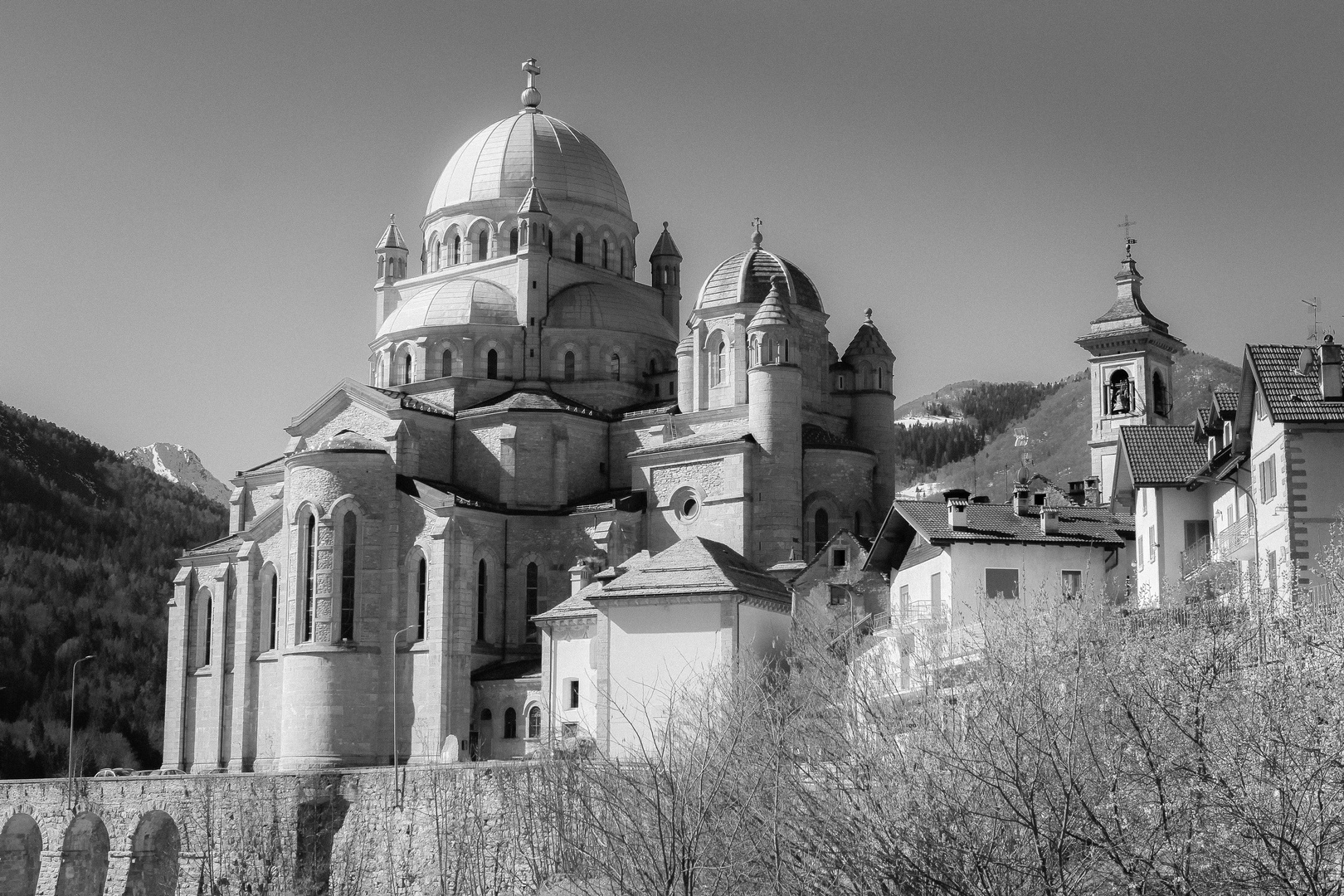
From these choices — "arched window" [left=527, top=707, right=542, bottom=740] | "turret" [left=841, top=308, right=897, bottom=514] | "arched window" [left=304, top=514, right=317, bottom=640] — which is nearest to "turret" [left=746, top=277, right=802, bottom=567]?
"turret" [left=841, top=308, right=897, bottom=514]

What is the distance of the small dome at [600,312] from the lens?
79250 millimetres

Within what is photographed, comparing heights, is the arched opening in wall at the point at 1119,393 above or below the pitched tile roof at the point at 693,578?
above

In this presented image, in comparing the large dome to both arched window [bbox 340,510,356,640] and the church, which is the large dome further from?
arched window [bbox 340,510,356,640]

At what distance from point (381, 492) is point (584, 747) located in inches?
1084

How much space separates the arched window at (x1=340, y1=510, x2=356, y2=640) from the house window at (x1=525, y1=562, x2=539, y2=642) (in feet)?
22.1

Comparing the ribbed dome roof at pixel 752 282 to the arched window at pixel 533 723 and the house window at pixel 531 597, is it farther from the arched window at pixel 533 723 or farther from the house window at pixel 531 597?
the arched window at pixel 533 723

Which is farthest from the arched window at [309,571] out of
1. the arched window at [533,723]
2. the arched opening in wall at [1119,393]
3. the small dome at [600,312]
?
the arched opening in wall at [1119,393]

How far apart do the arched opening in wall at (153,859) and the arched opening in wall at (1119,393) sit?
36116 mm

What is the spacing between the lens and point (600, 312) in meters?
79.6

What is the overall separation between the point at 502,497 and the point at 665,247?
18.8m

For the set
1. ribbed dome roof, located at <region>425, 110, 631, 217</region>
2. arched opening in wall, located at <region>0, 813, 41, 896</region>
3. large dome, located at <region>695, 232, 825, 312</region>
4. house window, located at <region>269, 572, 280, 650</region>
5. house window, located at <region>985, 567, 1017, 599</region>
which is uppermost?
ribbed dome roof, located at <region>425, 110, 631, 217</region>

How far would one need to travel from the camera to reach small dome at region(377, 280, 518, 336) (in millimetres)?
78812

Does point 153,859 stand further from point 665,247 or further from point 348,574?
point 665,247

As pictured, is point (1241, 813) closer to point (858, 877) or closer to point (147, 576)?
point (858, 877)
